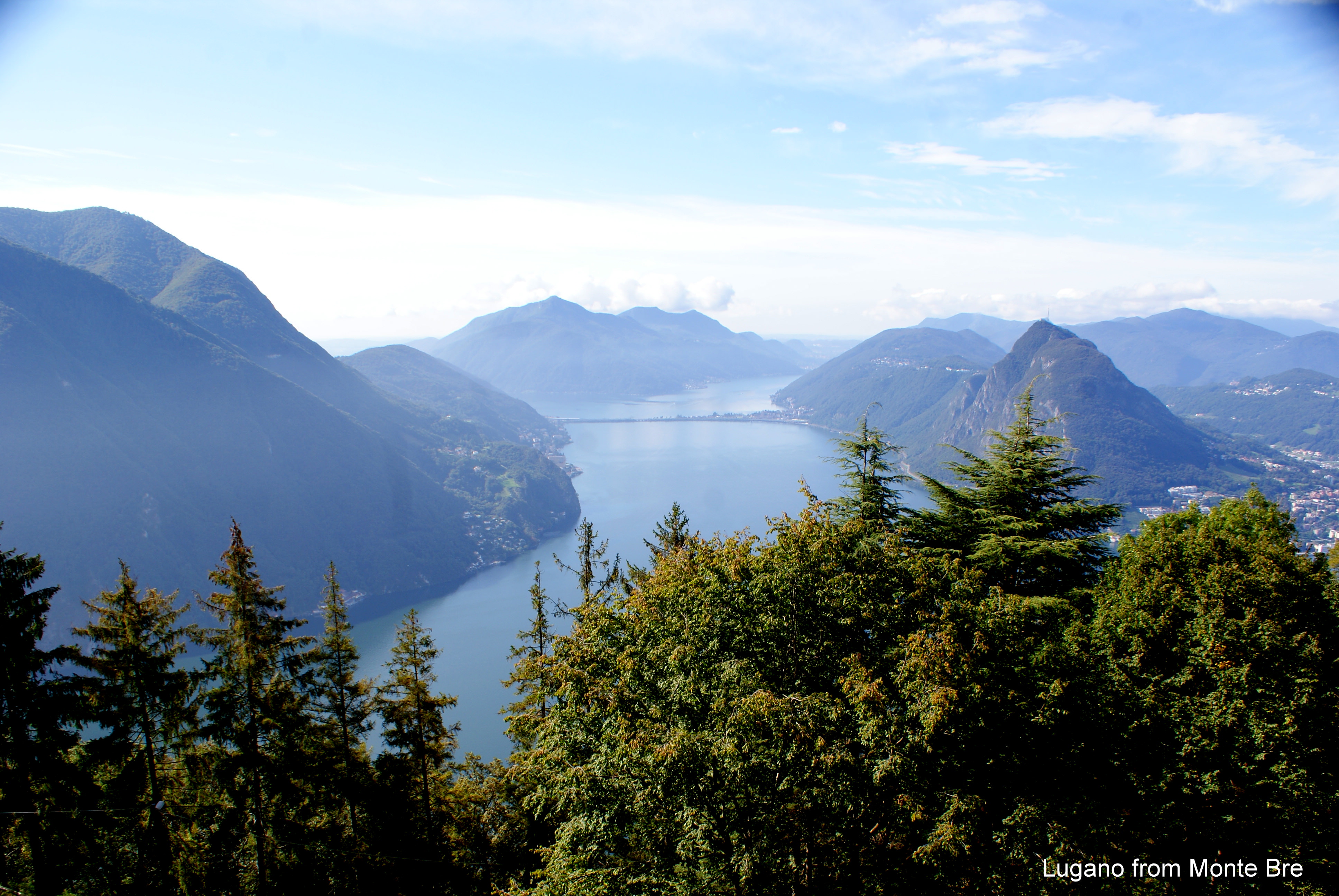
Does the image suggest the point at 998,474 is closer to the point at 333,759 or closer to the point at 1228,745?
the point at 1228,745

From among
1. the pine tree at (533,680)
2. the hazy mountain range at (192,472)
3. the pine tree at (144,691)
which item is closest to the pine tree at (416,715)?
the pine tree at (533,680)

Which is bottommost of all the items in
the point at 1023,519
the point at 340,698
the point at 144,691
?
the point at 340,698

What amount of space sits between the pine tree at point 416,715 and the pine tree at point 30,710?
236 inches

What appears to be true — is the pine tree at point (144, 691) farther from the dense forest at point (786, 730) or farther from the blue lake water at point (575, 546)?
the blue lake water at point (575, 546)

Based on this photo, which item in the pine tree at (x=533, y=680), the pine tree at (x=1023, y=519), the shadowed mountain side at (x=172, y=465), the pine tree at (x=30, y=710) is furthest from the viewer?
the shadowed mountain side at (x=172, y=465)

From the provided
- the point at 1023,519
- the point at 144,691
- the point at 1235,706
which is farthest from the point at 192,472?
the point at 1235,706

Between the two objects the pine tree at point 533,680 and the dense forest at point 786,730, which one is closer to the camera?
the dense forest at point 786,730

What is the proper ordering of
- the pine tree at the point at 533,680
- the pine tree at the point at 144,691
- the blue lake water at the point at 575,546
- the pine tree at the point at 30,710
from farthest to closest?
the blue lake water at the point at 575,546 < the pine tree at the point at 533,680 < the pine tree at the point at 144,691 < the pine tree at the point at 30,710

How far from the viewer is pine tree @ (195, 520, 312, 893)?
1327 cm

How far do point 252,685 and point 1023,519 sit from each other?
62.1 ft

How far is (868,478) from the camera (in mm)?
19141

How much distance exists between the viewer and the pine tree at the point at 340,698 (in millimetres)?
15266

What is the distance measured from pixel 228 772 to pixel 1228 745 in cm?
1842

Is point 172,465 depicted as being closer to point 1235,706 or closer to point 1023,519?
point 1023,519
